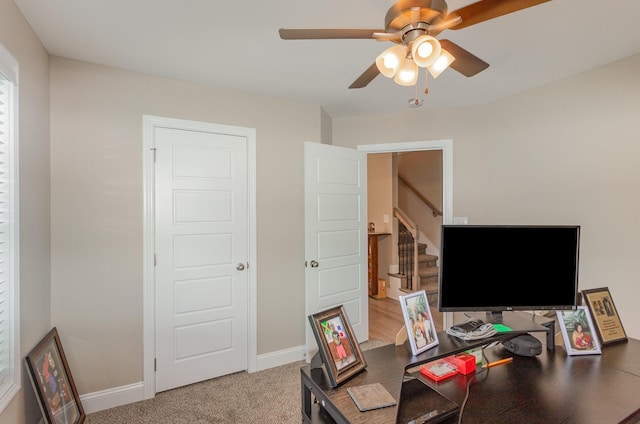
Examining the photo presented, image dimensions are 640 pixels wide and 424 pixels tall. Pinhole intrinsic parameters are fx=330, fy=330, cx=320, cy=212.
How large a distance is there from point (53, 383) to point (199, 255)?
1.12 metres

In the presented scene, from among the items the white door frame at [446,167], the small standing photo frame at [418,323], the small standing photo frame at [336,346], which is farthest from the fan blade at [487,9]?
the white door frame at [446,167]

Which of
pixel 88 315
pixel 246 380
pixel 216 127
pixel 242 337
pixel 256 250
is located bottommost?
pixel 246 380

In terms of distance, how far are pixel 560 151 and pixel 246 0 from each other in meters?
2.52

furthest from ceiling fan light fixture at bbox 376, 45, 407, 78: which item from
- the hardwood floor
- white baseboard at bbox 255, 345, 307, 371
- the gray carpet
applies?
the hardwood floor

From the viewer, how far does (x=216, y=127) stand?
8.74 ft

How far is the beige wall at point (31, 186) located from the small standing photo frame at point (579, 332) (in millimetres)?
2509

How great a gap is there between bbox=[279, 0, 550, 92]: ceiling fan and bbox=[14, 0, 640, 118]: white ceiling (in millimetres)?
453

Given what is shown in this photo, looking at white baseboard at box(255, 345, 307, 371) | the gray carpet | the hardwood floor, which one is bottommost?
the gray carpet

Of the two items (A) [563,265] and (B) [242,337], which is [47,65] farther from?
(A) [563,265]

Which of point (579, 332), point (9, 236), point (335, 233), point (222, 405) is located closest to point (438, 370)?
point (579, 332)

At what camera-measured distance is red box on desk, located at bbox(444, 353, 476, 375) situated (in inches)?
53.2

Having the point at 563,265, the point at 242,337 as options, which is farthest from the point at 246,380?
the point at 563,265

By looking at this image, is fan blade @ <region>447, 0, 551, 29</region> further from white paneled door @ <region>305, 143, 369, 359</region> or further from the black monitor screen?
white paneled door @ <region>305, 143, 369, 359</region>

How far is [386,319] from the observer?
4.08 meters
